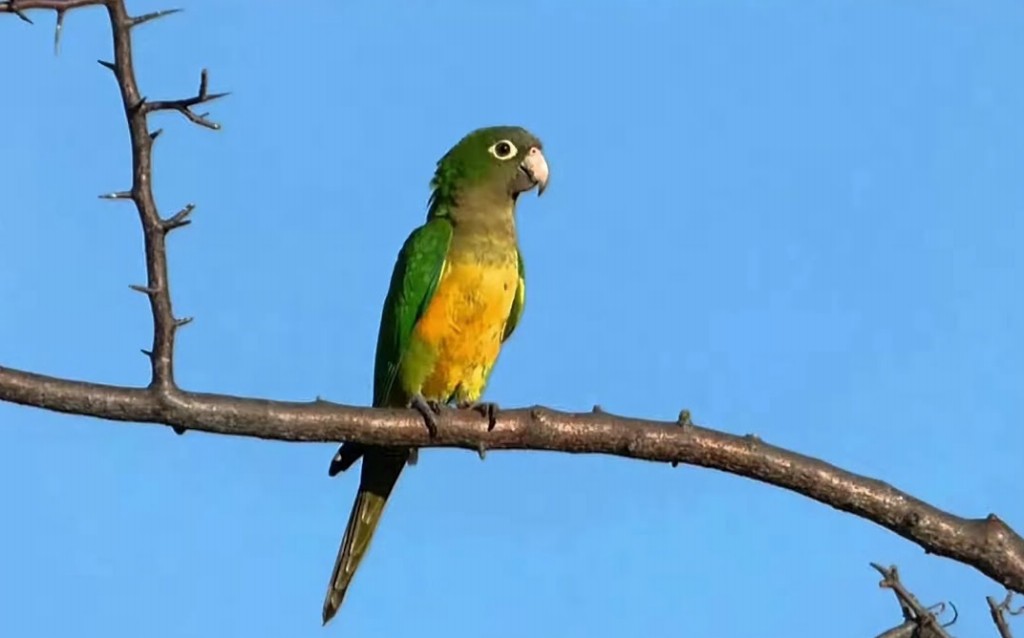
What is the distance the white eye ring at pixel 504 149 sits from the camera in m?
7.99

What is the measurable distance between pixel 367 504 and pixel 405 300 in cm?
110

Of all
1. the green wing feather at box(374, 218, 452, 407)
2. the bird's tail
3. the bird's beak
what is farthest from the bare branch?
the bird's beak

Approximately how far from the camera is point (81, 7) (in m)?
3.69

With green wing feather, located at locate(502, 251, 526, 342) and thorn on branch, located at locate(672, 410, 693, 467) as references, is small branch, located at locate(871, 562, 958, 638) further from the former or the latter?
green wing feather, located at locate(502, 251, 526, 342)

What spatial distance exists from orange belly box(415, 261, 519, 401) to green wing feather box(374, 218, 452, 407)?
60 mm

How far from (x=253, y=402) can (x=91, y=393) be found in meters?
0.47

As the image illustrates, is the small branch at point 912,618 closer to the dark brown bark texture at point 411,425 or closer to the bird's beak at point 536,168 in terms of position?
the dark brown bark texture at point 411,425

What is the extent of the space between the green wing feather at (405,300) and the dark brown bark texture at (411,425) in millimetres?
2337

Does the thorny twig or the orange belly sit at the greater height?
the orange belly

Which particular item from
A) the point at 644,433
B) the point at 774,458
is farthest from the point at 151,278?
the point at 774,458

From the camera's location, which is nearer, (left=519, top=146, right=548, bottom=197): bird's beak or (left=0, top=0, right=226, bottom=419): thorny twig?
(left=0, top=0, right=226, bottom=419): thorny twig

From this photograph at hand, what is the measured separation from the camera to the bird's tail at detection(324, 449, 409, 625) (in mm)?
6609

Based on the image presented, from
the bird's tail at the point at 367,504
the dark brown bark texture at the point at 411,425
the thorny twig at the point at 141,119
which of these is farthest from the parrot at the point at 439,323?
the thorny twig at the point at 141,119

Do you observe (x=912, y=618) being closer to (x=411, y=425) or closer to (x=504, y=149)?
(x=411, y=425)
